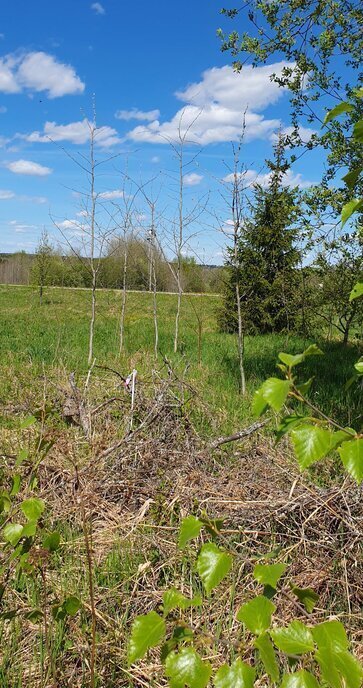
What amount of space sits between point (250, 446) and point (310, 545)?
1.08 m

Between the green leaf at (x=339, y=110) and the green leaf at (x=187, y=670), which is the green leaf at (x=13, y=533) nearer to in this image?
the green leaf at (x=187, y=670)

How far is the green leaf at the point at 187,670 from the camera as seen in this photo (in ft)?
2.87

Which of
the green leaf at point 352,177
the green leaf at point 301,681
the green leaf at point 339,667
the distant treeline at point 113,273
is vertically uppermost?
the distant treeline at point 113,273

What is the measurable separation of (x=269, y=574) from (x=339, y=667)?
225mm

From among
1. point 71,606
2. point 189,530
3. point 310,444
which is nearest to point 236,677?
point 189,530

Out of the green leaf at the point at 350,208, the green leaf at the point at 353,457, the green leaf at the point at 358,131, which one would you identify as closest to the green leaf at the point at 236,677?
the green leaf at the point at 353,457

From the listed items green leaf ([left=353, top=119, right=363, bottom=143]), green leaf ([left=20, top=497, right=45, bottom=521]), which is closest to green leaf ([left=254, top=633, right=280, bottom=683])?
green leaf ([left=20, top=497, right=45, bottom=521])

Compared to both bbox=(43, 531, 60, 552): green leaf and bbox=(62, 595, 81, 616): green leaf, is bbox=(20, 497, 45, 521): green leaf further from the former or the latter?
bbox=(62, 595, 81, 616): green leaf

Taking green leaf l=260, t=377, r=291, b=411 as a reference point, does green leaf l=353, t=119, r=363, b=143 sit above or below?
above

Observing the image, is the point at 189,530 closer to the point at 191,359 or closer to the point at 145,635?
the point at 145,635

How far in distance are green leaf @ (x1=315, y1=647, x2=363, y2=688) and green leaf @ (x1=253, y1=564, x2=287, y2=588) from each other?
0.18 meters

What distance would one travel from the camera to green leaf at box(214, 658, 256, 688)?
2.77ft

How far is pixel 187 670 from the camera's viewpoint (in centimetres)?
88

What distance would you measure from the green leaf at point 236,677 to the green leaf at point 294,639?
80mm
